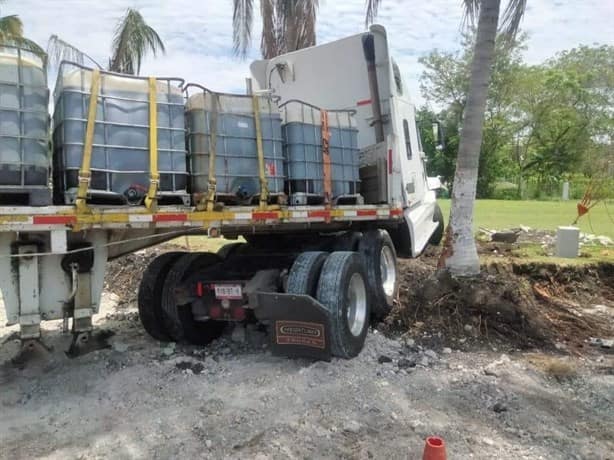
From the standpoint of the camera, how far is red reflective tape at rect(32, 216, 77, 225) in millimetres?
4051

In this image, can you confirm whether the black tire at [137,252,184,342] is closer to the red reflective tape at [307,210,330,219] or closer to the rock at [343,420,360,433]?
the red reflective tape at [307,210,330,219]

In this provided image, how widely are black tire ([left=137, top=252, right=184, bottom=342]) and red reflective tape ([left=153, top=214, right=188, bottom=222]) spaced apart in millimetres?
1834

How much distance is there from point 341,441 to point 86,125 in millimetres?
2987

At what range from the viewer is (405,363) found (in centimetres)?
559

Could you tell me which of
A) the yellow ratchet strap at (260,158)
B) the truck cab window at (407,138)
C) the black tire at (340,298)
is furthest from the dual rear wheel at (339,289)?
the truck cab window at (407,138)

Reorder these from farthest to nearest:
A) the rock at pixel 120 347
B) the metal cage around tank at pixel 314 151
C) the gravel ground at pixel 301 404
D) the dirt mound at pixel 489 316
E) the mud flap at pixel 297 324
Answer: the dirt mound at pixel 489 316
the rock at pixel 120 347
the metal cage around tank at pixel 314 151
the mud flap at pixel 297 324
the gravel ground at pixel 301 404

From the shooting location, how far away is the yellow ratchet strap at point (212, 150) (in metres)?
4.84

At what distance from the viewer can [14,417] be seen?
14.1 ft

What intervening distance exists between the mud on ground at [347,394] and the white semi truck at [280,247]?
0.38 meters

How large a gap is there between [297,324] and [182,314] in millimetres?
1592

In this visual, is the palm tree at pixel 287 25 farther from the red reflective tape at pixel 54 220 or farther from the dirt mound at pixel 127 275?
the red reflective tape at pixel 54 220

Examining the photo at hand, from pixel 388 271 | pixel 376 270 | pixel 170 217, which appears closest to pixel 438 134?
pixel 388 271

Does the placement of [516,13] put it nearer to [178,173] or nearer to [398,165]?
[398,165]

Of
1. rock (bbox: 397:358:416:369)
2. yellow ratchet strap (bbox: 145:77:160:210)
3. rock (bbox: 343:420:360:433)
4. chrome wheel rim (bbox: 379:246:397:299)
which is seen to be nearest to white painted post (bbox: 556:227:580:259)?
chrome wheel rim (bbox: 379:246:397:299)
